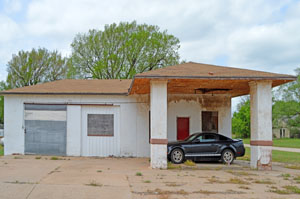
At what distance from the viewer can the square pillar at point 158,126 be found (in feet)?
44.7

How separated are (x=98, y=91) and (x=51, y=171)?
23.3ft

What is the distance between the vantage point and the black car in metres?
15.1

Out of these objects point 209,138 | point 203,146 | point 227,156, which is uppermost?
point 209,138

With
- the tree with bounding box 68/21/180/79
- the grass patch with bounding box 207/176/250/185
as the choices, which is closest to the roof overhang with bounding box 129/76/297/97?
the grass patch with bounding box 207/176/250/185

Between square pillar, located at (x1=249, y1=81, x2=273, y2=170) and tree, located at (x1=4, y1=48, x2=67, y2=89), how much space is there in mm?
37197

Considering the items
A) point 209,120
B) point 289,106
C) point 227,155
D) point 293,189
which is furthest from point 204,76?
point 289,106

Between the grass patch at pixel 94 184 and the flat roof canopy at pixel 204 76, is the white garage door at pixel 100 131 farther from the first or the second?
the grass patch at pixel 94 184

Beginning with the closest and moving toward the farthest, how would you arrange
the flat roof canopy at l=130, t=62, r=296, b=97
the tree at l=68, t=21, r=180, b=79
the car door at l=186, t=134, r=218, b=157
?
1. the flat roof canopy at l=130, t=62, r=296, b=97
2. the car door at l=186, t=134, r=218, b=157
3. the tree at l=68, t=21, r=180, b=79

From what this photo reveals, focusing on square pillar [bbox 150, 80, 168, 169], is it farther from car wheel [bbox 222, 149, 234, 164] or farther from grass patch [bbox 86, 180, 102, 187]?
grass patch [bbox 86, 180, 102, 187]

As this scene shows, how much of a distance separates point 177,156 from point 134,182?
5.00 metres

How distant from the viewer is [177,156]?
49.5 feet

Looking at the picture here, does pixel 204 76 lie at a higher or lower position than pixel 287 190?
higher

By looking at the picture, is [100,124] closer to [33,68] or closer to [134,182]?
[134,182]

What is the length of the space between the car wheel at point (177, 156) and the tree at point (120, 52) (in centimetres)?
2652
